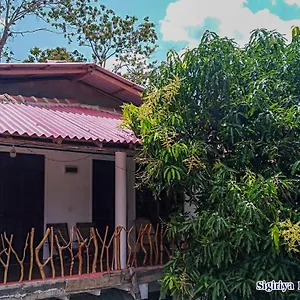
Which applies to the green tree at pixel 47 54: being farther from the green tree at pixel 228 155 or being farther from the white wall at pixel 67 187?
the green tree at pixel 228 155

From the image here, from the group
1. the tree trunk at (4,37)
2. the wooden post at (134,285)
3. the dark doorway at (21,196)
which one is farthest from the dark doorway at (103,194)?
the tree trunk at (4,37)

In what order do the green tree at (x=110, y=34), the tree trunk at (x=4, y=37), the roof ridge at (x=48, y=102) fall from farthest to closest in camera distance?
1. the green tree at (x=110, y=34)
2. the tree trunk at (x=4, y=37)
3. the roof ridge at (x=48, y=102)

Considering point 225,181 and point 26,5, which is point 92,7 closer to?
point 26,5

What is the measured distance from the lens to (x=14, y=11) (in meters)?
23.4

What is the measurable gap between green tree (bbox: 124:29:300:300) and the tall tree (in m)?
18.2

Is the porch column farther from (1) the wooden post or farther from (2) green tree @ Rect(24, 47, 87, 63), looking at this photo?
(2) green tree @ Rect(24, 47, 87, 63)

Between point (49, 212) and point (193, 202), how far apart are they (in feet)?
13.1

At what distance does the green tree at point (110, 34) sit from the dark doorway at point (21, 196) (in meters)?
15.0

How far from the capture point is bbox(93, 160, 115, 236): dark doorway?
35.7ft

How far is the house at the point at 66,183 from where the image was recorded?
734 centimetres

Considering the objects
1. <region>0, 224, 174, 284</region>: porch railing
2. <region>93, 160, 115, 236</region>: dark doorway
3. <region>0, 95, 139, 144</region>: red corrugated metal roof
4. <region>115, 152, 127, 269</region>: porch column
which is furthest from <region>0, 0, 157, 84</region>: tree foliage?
<region>0, 224, 174, 284</region>: porch railing

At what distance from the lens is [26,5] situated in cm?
2336

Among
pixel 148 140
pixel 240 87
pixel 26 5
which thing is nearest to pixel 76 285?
pixel 148 140

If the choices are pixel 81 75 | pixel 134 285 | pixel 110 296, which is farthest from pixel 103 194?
pixel 134 285
